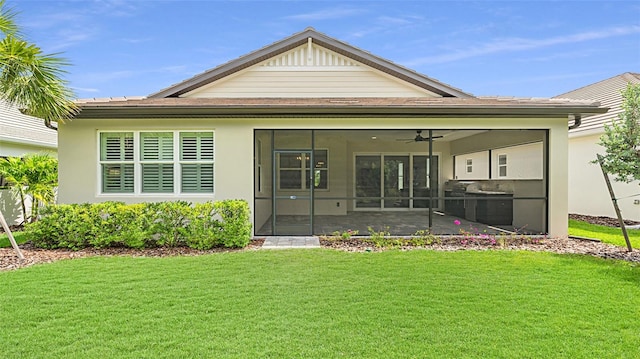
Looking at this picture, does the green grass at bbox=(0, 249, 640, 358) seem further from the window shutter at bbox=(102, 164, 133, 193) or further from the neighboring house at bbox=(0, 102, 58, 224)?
the neighboring house at bbox=(0, 102, 58, 224)

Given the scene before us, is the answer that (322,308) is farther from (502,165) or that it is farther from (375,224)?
(502,165)

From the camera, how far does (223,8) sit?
12820 millimetres

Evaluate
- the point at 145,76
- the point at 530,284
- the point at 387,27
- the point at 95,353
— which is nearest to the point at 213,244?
the point at 95,353

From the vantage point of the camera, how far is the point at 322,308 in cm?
381

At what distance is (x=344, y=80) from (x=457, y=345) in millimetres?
8535

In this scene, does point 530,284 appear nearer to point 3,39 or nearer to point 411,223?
point 411,223

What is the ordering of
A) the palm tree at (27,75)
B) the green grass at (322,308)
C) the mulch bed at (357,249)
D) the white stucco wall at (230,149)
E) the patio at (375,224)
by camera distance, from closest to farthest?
the green grass at (322,308), the palm tree at (27,75), the mulch bed at (357,249), the white stucco wall at (230,149), the patio at (375,224)

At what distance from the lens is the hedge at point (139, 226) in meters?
6.89

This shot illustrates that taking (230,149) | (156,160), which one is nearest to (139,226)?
(156,160)

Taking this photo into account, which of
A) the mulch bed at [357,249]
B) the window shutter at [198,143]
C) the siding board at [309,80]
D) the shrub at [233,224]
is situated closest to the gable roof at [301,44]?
the siding board at [309,80]

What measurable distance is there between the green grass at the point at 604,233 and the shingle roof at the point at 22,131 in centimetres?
1724

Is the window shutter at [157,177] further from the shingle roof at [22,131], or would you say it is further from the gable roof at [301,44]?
the shingle roof at [22,131]

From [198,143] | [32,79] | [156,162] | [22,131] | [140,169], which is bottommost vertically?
[140,169]

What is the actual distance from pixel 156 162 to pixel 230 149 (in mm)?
1858
